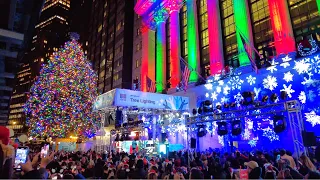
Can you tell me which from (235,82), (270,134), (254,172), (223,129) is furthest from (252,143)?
(254,172)

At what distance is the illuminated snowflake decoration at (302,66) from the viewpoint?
1620cm

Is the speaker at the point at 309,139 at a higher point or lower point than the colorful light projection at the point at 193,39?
lower

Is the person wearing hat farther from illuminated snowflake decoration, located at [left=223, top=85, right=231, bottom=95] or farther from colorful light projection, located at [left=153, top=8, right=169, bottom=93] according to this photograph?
colorful light projection, located at [left=153, top=8, right=169, bottom=93]

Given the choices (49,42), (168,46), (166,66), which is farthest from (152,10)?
(49,42)

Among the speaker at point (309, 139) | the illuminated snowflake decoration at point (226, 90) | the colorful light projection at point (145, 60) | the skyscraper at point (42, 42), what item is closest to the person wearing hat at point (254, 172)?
the speaker at point (309, 139)

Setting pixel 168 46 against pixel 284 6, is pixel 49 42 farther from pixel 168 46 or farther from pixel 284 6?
pixel 284 6

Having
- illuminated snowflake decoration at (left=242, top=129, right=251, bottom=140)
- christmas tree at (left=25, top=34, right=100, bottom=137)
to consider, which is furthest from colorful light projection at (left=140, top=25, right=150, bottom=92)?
illuminated snowflake decoration at (left=242, top=129, right=251, bottom=140)

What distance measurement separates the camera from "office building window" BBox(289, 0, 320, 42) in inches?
697

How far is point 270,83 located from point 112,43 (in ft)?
130

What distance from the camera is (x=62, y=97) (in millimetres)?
27156

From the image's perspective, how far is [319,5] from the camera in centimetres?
1698

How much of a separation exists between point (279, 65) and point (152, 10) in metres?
18.2

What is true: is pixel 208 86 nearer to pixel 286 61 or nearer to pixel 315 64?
pixel 286 61

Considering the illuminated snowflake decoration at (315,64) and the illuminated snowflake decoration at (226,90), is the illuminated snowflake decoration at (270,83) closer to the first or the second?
the illuminated snowflake decoration at (315,64)
